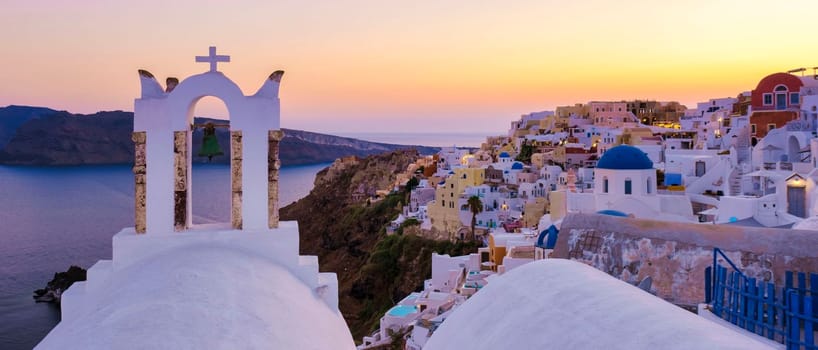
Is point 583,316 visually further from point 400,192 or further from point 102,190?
point 102,190

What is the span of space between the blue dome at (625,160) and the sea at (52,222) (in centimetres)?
2283

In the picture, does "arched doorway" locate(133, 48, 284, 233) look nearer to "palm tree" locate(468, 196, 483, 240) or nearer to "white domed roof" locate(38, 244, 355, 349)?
"white domed roof" locate(38, 244, 355, 349)

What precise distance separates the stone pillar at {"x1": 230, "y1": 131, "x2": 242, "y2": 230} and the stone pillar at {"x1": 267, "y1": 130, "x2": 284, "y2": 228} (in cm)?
23

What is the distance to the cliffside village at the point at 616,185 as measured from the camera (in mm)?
18953

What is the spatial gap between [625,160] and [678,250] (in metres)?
12.2

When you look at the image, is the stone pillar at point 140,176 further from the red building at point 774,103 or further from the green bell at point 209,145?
the red building at point 774,103

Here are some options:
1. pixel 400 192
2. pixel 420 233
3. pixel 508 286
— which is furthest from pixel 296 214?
pixel 508 286

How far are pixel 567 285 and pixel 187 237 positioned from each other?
2848 millimetres

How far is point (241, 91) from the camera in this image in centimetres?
515

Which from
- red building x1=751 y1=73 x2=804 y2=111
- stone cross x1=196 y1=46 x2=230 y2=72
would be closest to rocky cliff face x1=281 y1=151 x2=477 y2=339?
red building x1=751 y1=73 x2=804 y2=111

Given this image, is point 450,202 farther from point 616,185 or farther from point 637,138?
point 616,185

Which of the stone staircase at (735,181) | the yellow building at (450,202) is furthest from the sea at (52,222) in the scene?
the stone staircase at (735,181)

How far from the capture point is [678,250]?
9.05 meters

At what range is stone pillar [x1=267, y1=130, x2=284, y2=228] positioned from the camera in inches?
206
